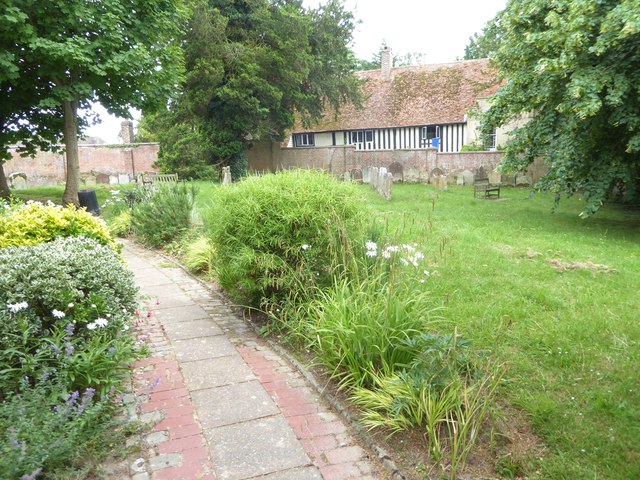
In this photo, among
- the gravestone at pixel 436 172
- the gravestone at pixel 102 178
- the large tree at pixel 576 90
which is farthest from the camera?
the gravestone at pixel 102 178

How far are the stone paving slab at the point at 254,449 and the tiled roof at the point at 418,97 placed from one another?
29.7m

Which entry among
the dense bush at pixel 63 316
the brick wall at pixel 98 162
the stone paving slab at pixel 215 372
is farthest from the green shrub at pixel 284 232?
the brick wall at pixel 98 162

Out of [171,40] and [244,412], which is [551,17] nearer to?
[244,412]

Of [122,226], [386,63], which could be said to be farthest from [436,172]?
[122,226]

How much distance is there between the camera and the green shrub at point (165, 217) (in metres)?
10.1

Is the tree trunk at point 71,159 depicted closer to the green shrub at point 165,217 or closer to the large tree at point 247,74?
the green shrub at point 165,217

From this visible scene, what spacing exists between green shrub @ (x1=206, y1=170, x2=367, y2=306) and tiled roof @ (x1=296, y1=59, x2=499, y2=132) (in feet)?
88.7

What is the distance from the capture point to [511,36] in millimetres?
13094

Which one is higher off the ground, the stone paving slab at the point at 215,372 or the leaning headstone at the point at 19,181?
the leaning headstone at the point at 19,181

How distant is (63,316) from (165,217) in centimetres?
660

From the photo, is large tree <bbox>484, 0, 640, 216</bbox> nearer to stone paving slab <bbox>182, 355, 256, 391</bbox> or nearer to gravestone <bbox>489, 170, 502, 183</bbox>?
stone paving slab <bbox>182, 355, 256, 391</bbox>

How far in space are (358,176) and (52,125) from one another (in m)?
14.4

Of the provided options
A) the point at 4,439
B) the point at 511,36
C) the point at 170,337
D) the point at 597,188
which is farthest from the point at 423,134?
the point at 4,439

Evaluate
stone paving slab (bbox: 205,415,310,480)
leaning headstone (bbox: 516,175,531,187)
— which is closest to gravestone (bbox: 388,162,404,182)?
leaning headstone (bbox: 516,175,531,187)
